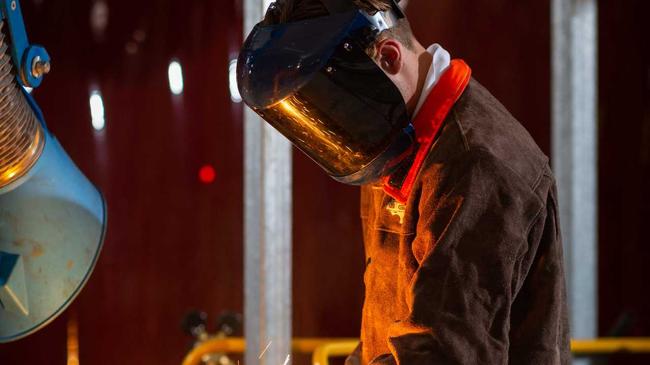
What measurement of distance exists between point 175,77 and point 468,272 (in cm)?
210

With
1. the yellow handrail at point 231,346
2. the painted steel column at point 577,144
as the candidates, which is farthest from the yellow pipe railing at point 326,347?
the painted steel column at point 577,144

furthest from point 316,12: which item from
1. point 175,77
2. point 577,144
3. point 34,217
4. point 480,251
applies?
point 577,144

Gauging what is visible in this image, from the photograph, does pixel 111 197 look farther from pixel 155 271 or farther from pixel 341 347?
pixel 341 347

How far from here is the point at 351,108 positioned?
154 cm

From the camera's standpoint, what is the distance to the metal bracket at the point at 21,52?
145cm

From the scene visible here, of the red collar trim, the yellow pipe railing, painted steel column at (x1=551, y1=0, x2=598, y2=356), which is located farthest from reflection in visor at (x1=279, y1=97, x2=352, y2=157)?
painted steel column at (x1=551, y1=0, x2=598, y2=356)

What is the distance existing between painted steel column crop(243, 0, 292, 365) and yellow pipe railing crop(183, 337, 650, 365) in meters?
0.10

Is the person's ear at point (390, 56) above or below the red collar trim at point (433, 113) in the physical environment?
above

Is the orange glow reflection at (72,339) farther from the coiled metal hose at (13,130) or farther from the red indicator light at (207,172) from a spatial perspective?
the coiled metal hose at (13,130)

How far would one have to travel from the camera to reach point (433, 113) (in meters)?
1.60

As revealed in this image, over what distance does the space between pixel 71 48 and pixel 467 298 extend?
2.25m
